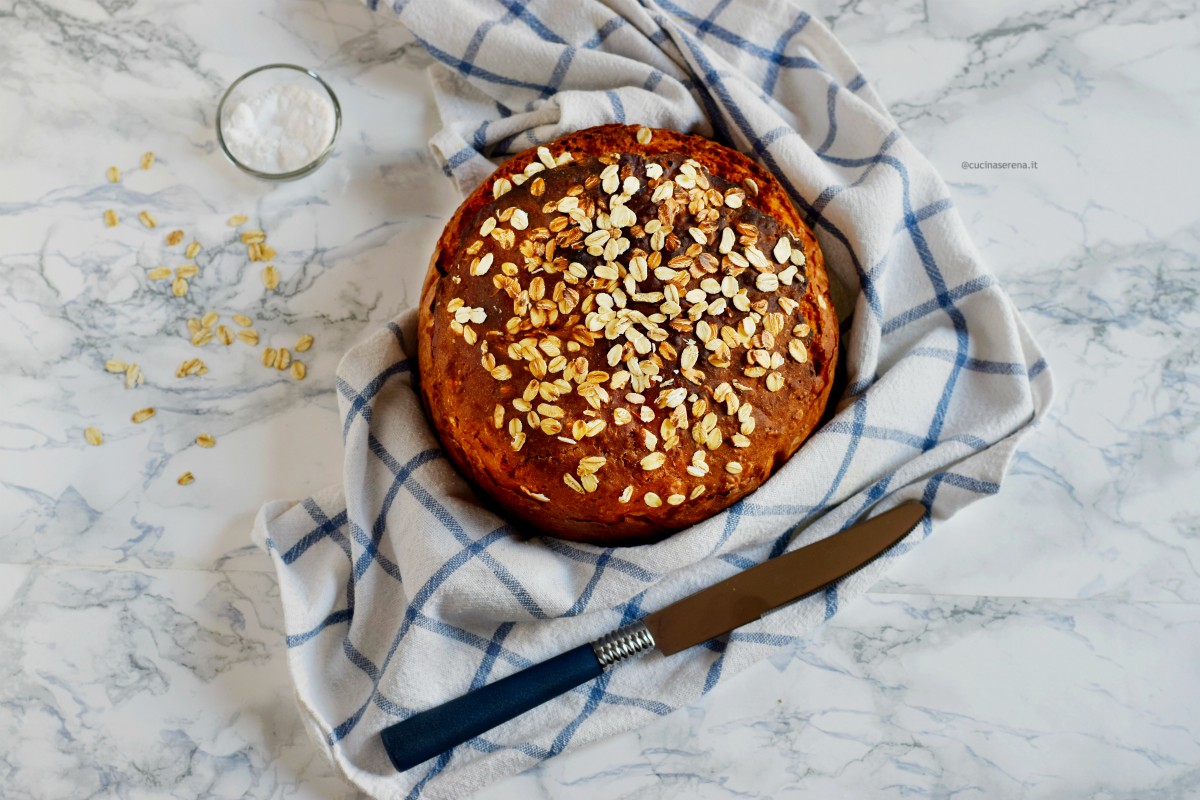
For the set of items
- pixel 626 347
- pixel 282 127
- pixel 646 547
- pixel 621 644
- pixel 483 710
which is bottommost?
pixel 483 710

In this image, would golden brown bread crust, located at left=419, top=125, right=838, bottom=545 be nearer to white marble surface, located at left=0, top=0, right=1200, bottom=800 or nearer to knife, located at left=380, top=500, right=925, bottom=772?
knife, located at left=380, top=500, right=925, bottom=772

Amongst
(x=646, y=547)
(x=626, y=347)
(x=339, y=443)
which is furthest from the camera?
(x=339, y=443)

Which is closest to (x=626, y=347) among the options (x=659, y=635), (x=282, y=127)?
(x=659, y=635)

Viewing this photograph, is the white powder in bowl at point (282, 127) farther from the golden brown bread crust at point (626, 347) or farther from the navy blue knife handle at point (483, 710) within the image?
the navy blue knife handle at point (483, 710)

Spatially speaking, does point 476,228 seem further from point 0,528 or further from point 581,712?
point 0,528

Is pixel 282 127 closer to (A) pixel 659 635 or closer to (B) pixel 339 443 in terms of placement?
(B) pixel 339 443

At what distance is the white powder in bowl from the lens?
1941 mm

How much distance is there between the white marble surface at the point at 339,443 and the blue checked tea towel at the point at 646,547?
0.13 meters

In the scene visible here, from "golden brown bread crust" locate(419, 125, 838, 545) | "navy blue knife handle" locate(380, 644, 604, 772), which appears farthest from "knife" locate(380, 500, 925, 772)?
"golden brown bread crust" locate(419, 125, 838, 545)

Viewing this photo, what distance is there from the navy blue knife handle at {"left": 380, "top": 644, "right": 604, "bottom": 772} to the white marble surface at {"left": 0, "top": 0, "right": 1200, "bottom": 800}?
21 cm

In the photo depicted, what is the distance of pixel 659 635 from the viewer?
5.60ft

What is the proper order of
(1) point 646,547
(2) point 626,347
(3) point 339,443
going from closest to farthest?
1. (2) point 626,347
2. (1) point 646,547
3. (3) point 339,443

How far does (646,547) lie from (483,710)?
14.8 inches

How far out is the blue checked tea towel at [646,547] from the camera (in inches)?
66.8
